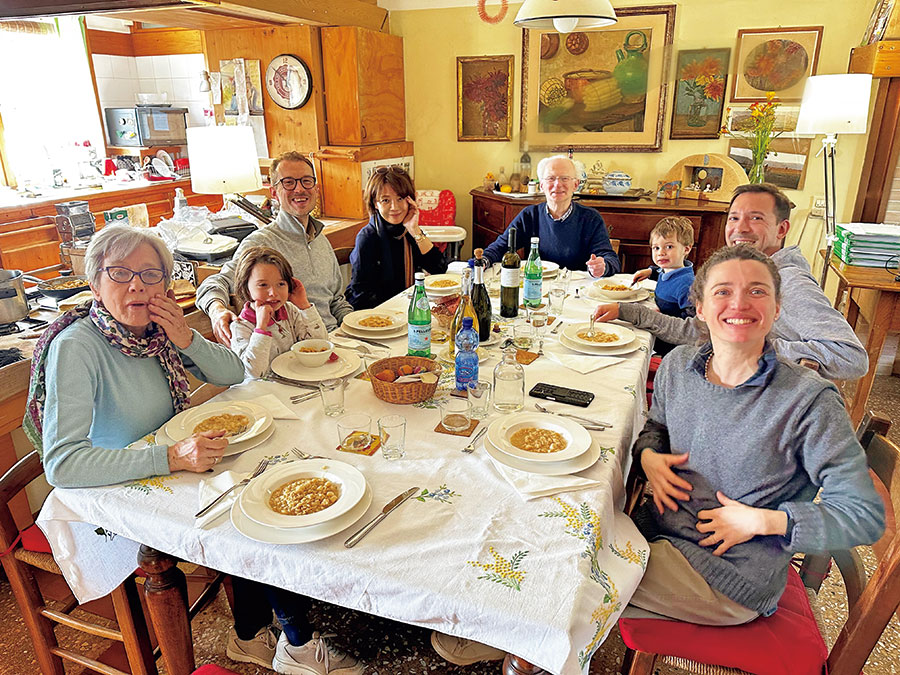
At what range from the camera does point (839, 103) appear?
3.32m

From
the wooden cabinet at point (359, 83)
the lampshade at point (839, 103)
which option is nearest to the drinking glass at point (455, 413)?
the lampshade at point (839, 103)

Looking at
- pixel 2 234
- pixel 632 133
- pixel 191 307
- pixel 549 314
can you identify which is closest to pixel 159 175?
pixel 2 234

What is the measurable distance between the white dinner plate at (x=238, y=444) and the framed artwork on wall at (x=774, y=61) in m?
4.02

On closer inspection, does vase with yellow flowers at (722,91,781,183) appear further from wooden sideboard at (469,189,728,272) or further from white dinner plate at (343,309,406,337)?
white dinner plate at (343,309,406,337)

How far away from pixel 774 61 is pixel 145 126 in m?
4.97

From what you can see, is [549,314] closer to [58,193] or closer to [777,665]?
[777,665]

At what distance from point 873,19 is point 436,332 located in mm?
3582

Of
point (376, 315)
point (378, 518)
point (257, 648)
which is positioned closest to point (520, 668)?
point (378, 518)

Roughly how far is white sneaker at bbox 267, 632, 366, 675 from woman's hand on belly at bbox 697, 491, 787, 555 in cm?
100

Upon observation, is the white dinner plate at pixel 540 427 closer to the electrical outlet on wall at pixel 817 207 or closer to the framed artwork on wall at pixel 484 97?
the electrical outlet on wall at pixel 817 207

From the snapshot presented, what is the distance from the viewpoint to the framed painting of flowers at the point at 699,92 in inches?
160

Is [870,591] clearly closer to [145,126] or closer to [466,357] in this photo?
[466,357]

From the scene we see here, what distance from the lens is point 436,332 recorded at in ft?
6.82

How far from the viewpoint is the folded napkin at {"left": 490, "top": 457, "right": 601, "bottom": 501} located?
117cm
